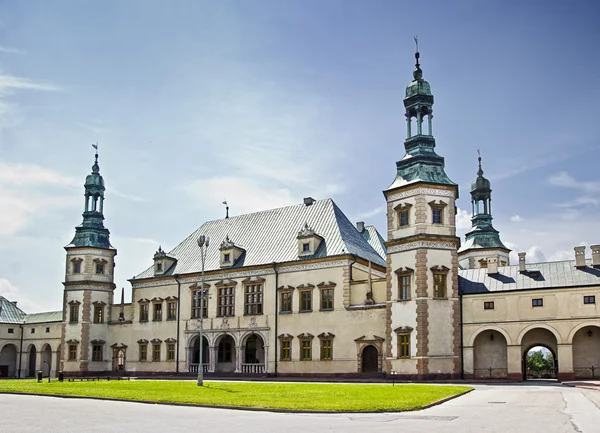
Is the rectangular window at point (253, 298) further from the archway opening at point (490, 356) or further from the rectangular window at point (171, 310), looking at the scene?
the archway opening at point (490, 356)

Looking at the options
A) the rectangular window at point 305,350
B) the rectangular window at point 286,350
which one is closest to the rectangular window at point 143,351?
the rectangular window at point 286,350

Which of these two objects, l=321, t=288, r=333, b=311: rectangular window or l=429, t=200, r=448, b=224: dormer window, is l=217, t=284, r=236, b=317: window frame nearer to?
l=321, t=288, r=333, b=311: rectangular window

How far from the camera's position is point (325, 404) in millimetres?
21516

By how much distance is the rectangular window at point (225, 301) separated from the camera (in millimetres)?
56406

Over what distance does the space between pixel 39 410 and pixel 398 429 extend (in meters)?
12.2

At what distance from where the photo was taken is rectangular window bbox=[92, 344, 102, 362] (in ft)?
209

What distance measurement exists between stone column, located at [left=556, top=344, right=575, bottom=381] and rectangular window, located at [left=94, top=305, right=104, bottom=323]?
42.3 metres

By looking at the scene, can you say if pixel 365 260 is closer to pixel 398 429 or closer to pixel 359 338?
pixel 359 338

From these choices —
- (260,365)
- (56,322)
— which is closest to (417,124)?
(260,365)

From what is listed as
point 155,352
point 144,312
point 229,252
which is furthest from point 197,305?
point 144,312

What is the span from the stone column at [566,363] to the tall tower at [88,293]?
41.5 m

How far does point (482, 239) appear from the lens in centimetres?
7112

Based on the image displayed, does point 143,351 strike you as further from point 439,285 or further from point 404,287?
point 439,285

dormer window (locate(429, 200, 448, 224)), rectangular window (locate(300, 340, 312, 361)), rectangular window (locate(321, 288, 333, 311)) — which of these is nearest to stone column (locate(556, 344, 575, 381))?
dormer window (locate(429, 200, 448, 224))
